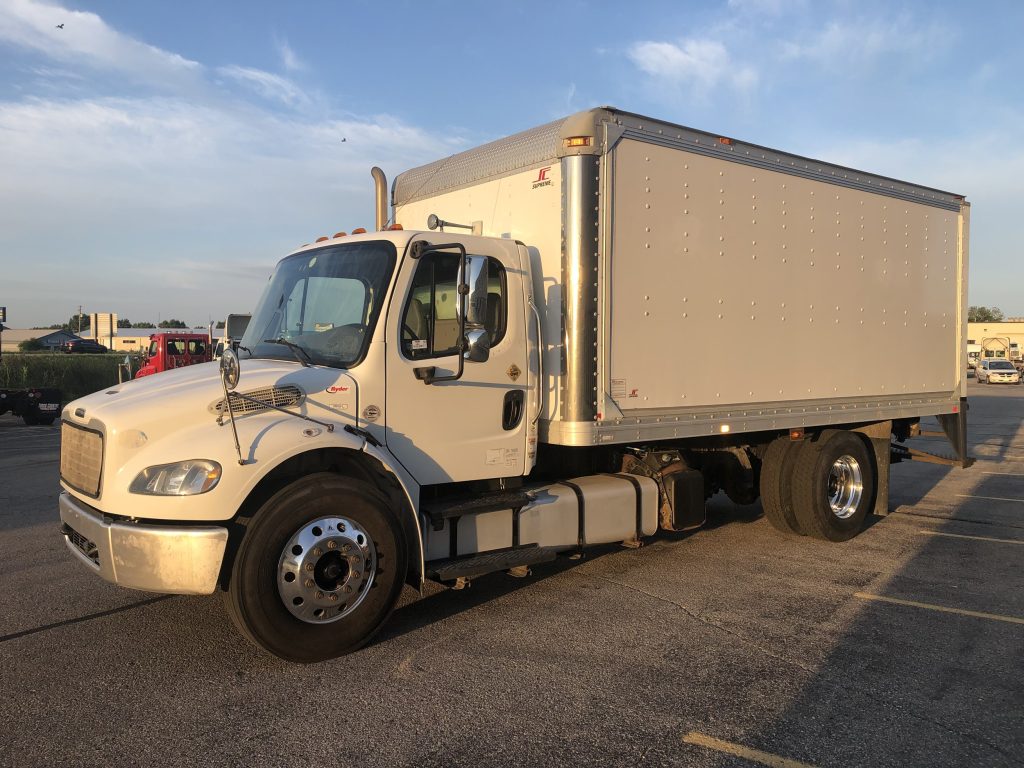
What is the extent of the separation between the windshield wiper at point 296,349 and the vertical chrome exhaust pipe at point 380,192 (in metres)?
2.25

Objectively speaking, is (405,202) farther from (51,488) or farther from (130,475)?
(51,488)

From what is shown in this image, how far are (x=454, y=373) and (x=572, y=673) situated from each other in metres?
2.01

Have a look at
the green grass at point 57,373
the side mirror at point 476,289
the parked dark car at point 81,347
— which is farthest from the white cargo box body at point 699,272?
the parked dark car at point 81,347

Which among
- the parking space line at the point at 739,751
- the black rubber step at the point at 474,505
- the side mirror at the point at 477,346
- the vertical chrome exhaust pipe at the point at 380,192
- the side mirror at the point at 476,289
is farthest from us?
the vertical chrome exhaust pipe at the point at 380,192

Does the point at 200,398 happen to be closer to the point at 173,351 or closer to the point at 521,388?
the point at 521,388

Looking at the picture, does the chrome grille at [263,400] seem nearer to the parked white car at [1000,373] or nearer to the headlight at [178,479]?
the headlight at [178,479]

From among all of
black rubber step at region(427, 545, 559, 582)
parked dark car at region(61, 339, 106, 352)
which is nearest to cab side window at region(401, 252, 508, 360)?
black rubber step at region(427, 545, 559, 582)

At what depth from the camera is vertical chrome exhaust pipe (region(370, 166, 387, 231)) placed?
734cm

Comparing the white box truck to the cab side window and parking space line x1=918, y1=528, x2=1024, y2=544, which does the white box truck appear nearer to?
the cab side window

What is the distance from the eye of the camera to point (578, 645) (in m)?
4.91

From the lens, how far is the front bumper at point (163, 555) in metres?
4.22

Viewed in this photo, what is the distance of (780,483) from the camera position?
25.6 feet

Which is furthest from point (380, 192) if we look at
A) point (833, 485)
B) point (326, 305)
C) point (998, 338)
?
point (998, 338)

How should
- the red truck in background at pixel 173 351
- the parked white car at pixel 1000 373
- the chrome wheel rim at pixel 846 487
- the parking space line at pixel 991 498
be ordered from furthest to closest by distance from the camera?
the parked white car at pixel 1000 373 → the red truck in background at pixel 173 351 → the parking space line at pixel 991 498 → the chrome wheel rim at pixel 846 487
